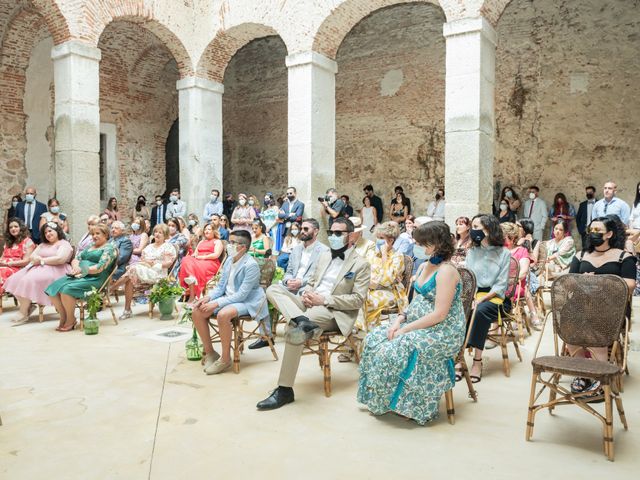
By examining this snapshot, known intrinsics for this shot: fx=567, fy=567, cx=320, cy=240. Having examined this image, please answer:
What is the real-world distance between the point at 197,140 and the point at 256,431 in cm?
896

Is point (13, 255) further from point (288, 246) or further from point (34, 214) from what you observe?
point (288, 246)

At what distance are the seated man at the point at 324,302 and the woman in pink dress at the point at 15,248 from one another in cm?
451

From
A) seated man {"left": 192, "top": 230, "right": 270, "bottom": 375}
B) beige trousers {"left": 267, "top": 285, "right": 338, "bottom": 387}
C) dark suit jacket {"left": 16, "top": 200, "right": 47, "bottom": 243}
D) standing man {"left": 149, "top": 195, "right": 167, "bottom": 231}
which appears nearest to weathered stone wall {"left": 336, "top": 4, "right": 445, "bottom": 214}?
standing man {"left": 149, "top": 195, "right": 167, "bottom": 231}

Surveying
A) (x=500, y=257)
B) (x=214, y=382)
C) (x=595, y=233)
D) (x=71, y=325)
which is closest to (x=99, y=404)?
(x=214, y=382)

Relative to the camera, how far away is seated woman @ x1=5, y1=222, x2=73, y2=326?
6469 mm

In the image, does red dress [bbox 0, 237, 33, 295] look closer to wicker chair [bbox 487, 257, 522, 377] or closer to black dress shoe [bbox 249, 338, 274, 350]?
black dress shoe [bbox 249, 338, 274, 350]

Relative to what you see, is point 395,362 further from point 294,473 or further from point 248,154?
point 248,154

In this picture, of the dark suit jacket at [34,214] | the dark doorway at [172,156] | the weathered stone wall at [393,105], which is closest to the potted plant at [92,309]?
the dark suit jacket at [34,214]

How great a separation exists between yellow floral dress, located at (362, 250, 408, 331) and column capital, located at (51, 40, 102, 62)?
7.11 m

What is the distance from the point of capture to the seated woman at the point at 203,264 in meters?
7.26

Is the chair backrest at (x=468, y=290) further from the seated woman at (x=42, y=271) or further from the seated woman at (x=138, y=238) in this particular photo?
the seated woman at (x=138, y=238)

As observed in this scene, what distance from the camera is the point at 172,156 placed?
17.2 meters

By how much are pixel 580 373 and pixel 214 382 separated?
255cm

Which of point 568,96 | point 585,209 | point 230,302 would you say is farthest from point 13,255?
point 568,96
